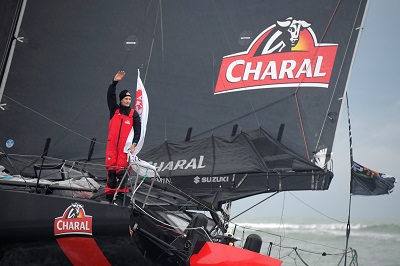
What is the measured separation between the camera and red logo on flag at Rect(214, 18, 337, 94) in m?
7.50

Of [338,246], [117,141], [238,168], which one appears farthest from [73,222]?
[338,246]

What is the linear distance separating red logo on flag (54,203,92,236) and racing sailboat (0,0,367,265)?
4.68 feet

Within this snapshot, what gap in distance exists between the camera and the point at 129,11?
802cm

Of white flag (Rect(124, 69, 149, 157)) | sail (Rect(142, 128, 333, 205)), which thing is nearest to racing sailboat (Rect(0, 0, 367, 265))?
sail (Rect(142, 128, 333, 205))

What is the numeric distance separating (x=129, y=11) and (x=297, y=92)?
7.25ft

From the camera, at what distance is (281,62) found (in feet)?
24.8

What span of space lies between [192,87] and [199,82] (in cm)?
10

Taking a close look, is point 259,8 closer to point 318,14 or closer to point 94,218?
point 318,14

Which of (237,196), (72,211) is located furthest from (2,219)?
(237,196)

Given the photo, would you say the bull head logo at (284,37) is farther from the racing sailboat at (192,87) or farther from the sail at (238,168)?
the sail at (238,168)

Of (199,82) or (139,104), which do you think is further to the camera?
(199,82)

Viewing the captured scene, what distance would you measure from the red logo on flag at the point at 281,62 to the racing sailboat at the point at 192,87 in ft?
0.04

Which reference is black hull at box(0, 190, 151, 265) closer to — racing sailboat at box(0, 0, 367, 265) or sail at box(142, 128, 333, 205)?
racing sailboat at box(0, 0, 367, 265)

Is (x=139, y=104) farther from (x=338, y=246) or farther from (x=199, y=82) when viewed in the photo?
(x=338, y=246)
